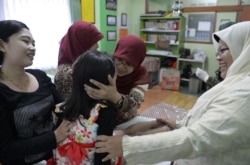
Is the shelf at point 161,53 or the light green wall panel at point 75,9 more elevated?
the light green wall panel at point 75,9

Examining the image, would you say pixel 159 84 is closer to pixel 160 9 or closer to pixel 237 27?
pixel 160 9

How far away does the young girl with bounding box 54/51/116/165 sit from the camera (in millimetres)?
879

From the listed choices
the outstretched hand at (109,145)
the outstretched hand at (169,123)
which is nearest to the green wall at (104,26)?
the outstretched hand at (169,123)

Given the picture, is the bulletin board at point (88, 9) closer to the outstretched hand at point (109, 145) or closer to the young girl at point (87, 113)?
the young girl at point (87, 113)

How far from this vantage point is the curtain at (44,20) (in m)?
3.19

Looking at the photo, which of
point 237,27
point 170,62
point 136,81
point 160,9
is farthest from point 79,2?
point 237,27

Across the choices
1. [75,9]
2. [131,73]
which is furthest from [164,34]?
[131,73]

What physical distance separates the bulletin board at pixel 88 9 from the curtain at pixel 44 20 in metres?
0.42

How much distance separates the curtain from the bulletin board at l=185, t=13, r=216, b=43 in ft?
8.77

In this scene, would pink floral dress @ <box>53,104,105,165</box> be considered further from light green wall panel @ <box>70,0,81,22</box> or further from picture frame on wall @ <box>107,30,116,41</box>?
picture frame on wall @ <box>107,30,116,41</box>

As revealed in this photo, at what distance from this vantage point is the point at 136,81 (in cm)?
156

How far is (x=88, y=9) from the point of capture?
13.8ft

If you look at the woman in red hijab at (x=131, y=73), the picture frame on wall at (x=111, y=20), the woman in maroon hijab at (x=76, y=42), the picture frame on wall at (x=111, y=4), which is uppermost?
the picture frame on wall at (x=111, y=4)

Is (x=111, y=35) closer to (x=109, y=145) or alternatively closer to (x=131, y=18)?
(x=131, y=18)
